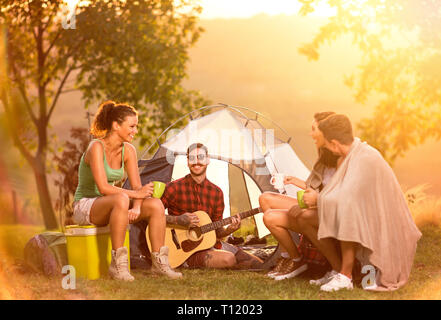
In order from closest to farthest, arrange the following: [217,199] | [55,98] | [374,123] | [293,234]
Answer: [293,234], [217,199], [374,123], [55,98]

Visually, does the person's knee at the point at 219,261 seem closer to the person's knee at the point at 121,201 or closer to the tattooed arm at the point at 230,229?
the tattooed arm at the point at 230,229

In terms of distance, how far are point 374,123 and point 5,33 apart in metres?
7.21

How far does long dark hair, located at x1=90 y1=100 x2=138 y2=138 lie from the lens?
428 cm

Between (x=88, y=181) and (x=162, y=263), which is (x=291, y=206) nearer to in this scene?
(x=162, y=263)

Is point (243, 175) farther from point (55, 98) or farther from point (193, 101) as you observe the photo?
point (55, 98)

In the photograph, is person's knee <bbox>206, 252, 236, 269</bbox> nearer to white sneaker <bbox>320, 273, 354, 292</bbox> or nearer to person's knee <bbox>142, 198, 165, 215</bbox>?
person's knee <bbox>142, 198, 165, 215</bbox>

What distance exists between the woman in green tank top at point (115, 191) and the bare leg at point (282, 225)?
0.86 m

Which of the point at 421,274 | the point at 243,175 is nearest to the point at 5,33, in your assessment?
the point at 243,175

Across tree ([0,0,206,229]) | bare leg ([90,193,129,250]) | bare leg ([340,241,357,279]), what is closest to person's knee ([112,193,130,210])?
bare leg ([90,193,129,250])

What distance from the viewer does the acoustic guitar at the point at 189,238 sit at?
4996 mm

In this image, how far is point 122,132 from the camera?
4289 mm

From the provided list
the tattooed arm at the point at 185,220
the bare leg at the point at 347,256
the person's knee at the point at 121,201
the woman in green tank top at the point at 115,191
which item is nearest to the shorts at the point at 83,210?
the woman in green tank top at the point at 115,191

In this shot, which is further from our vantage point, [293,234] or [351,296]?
[293,234]

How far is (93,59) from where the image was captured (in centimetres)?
1038
